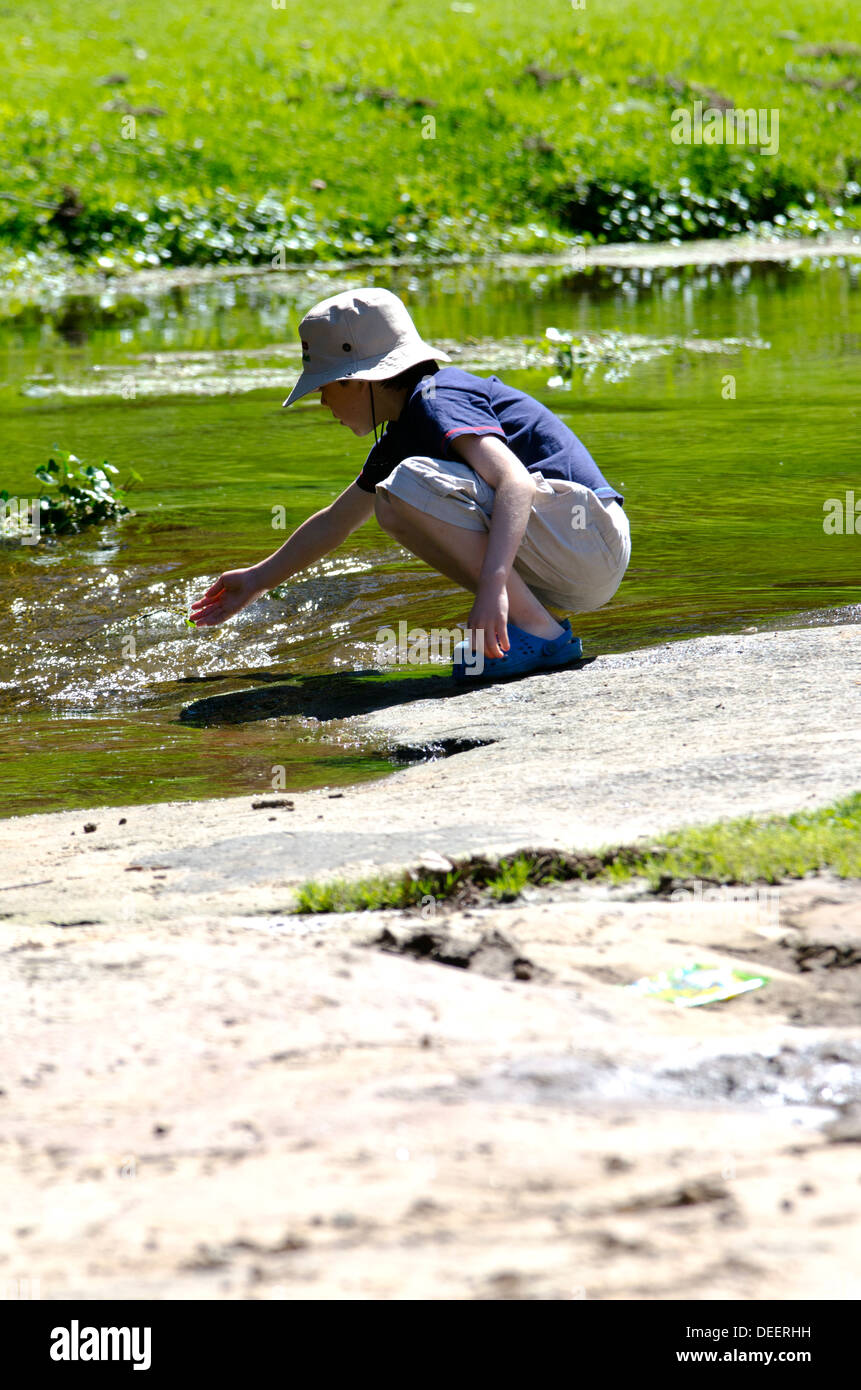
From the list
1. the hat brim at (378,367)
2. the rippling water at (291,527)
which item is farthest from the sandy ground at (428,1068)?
the hat brim at (378,367)

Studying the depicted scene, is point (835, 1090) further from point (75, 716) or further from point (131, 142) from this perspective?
point (131, 142)

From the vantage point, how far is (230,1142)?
2004 millimetres

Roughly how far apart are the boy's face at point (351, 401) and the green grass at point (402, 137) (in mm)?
12718

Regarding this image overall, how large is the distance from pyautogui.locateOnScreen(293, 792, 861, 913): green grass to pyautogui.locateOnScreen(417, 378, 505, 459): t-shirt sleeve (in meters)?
1.86

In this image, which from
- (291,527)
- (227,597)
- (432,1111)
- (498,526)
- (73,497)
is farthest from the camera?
(73,497)

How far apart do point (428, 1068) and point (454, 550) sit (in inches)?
101

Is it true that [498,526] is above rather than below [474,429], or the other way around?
below

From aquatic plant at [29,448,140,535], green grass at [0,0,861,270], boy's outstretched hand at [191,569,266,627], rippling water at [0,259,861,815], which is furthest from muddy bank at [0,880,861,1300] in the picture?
green grass at [0,0,861,270]

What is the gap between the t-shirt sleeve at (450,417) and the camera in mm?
4430

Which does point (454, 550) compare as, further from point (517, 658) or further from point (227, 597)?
point (227, 597)

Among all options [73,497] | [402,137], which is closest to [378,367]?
[73,497]

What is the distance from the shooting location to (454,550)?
4.53 metres

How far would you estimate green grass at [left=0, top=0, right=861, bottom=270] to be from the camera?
17.3 metres

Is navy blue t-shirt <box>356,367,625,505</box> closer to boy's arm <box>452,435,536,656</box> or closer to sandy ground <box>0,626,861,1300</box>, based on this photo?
boy's arm <box>452,435,536,656</box>
